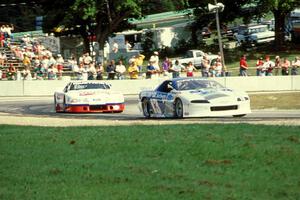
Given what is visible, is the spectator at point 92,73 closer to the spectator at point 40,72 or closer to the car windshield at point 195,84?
the spectator at point 40,72

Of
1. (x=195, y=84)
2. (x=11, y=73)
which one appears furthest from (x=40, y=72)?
(x=195, y=84)

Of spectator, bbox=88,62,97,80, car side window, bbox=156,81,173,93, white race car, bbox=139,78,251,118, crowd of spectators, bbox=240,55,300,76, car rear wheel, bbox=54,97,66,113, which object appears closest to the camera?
white race car, bbox=139,78,251,118

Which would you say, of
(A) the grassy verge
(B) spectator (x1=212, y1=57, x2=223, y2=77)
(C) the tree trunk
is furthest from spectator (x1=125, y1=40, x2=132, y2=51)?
(A) the grassy verge

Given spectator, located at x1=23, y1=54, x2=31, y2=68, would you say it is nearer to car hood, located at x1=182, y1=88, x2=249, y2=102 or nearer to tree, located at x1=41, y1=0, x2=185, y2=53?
tree, located at x1=41, y1=0, x2=185, y2=53

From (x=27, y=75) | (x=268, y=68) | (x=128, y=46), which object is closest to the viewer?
(x=268, y=68)

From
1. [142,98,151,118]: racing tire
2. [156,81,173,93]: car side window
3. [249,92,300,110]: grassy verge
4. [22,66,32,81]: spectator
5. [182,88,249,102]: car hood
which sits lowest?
[249,92,300,110]: grassy verge

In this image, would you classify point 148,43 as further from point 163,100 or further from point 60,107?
point 163,100

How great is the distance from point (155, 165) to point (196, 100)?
38.2 ft

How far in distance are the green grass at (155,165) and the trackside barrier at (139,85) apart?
25.1 m

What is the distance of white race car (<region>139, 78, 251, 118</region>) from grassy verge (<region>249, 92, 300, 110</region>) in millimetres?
7496

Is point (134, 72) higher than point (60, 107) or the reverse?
higher

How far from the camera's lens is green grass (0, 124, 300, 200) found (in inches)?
354

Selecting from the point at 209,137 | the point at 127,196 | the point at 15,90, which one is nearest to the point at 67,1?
the point at 15,90

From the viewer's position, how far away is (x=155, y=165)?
10469 millimetres
